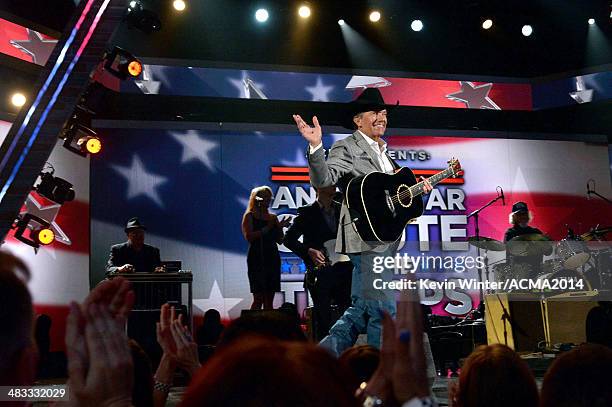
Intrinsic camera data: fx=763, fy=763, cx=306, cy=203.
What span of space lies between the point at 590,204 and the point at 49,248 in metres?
7.66

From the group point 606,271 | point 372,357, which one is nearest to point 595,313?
point 606,271

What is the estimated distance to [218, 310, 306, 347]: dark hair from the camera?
69.0 inches

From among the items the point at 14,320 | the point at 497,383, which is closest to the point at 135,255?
the point at 497,383

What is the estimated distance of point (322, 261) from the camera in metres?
6.59

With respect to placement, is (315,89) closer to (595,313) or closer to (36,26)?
(36,26)

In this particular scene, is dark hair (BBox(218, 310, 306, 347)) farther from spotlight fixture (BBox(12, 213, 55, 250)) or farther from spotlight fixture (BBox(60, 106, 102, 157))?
spotlight fixture (BBox(60, 106, 102, 157))

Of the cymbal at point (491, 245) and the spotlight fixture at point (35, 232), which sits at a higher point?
the spotlight fixture at point (35, 232)

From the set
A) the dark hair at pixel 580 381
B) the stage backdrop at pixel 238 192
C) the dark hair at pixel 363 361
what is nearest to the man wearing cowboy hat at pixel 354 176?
the dark hair at pixel 363 361

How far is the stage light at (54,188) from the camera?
7957 mm

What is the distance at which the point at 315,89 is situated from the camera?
10.5 meters

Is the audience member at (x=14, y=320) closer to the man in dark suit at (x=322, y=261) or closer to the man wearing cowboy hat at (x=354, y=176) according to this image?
the man wearing cowboy hat at (x=354, y=176)

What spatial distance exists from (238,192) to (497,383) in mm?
8755

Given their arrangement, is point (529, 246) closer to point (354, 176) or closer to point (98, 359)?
point (354, 176)

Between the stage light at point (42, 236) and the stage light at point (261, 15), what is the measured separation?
4098 mm
